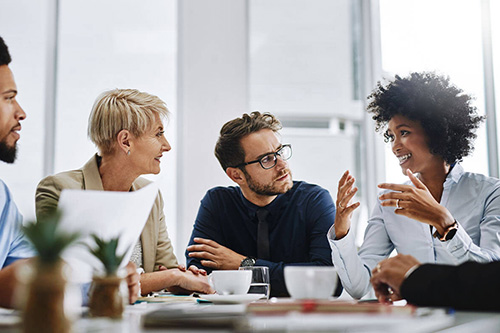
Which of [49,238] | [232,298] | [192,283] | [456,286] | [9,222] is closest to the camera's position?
[49,238]

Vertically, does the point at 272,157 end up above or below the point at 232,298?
above

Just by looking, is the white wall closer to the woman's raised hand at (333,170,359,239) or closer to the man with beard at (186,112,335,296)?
the man with beard at (186,112,335,296)

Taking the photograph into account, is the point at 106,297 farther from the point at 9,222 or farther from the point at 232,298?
the point at 9,222

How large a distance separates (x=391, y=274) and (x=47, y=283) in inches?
30.1

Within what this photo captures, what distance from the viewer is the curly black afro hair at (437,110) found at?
232cm

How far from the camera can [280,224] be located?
248 cm

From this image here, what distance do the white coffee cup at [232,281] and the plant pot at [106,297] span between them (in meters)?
0.55

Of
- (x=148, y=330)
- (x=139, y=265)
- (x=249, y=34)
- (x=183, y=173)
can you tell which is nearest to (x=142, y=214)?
(x=148, y=330)

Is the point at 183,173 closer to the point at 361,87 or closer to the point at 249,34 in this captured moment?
the point at 249,34

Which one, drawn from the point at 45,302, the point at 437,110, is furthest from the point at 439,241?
the point at 45,302

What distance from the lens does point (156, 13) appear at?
3.72m

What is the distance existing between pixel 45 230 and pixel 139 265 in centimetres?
172

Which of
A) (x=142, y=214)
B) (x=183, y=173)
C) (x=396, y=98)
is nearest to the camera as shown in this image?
(x=142, y=214)

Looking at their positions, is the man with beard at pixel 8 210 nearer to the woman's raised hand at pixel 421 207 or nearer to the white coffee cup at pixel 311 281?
the white coffee cup at pixel 311 281
